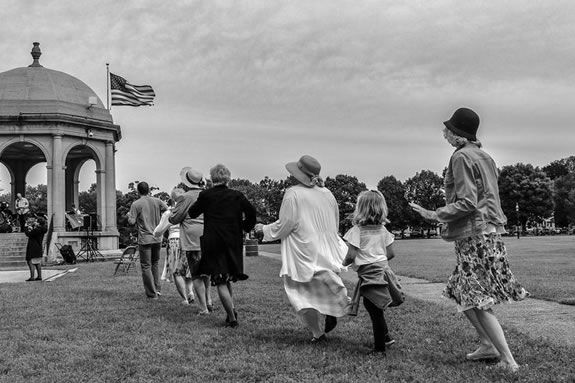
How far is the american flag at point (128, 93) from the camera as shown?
33.2 meters

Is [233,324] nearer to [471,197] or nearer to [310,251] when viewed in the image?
[310,251]

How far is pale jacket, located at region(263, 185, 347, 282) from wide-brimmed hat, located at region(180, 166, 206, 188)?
291 cm

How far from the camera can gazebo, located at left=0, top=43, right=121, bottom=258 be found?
104ft

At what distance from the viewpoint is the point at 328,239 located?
7523mm

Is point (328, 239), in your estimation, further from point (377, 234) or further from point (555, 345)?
point (555, 345)

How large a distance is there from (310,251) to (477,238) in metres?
2.10

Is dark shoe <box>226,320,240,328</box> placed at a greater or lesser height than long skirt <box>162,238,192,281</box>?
lesser

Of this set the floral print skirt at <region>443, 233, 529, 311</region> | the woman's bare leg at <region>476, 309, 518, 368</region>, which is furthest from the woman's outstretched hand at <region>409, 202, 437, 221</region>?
the woman's bare leg at <region>476, 309, 518, 368</region>

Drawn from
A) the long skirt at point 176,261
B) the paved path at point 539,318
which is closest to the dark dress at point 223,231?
the long skirt at point 176,261

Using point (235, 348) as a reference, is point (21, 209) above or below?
above

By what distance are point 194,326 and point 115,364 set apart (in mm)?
2276

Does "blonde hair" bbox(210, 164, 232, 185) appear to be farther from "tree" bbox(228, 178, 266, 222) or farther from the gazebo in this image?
"tree" bbox(228, 178, 266, 222)

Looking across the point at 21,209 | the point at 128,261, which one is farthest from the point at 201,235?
the point at 21,209

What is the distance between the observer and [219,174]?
864cm
